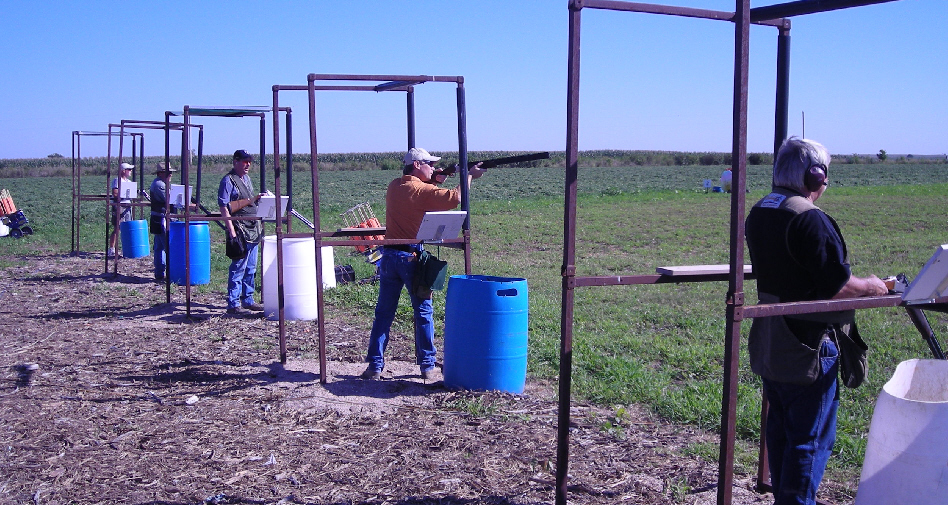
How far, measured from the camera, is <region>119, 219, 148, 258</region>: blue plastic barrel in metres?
15.6

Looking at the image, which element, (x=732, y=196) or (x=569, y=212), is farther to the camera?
(x=569, y=212)

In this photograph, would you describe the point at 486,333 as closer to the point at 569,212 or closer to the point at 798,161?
the point at 569,212

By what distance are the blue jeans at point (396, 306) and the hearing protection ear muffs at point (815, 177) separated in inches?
139

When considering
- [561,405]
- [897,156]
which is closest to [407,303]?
[561,405]

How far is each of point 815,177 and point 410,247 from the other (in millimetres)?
3634

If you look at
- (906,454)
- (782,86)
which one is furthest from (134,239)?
(906,454)

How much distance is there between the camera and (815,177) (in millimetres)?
3176

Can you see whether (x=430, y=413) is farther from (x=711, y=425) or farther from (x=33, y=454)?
(x=33, y=454)

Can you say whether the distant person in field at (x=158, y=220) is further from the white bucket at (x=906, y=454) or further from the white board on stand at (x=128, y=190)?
the white bucket at (x=906, y=454)

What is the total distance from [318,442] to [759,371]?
9.38 feet

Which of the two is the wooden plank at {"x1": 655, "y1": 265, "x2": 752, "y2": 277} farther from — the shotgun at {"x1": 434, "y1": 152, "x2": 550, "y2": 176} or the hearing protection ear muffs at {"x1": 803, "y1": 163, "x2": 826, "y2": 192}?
the shotgun at {"x1": 434, "y1": 152, "x2": 550, "y2": 176}

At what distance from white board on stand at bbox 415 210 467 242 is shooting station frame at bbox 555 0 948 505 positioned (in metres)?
2.13

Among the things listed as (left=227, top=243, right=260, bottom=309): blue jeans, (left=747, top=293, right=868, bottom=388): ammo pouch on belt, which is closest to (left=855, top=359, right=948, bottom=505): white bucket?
(left=747, top=293, right=868, bottom=388): ammo pouch on belt

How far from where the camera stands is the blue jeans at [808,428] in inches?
126
